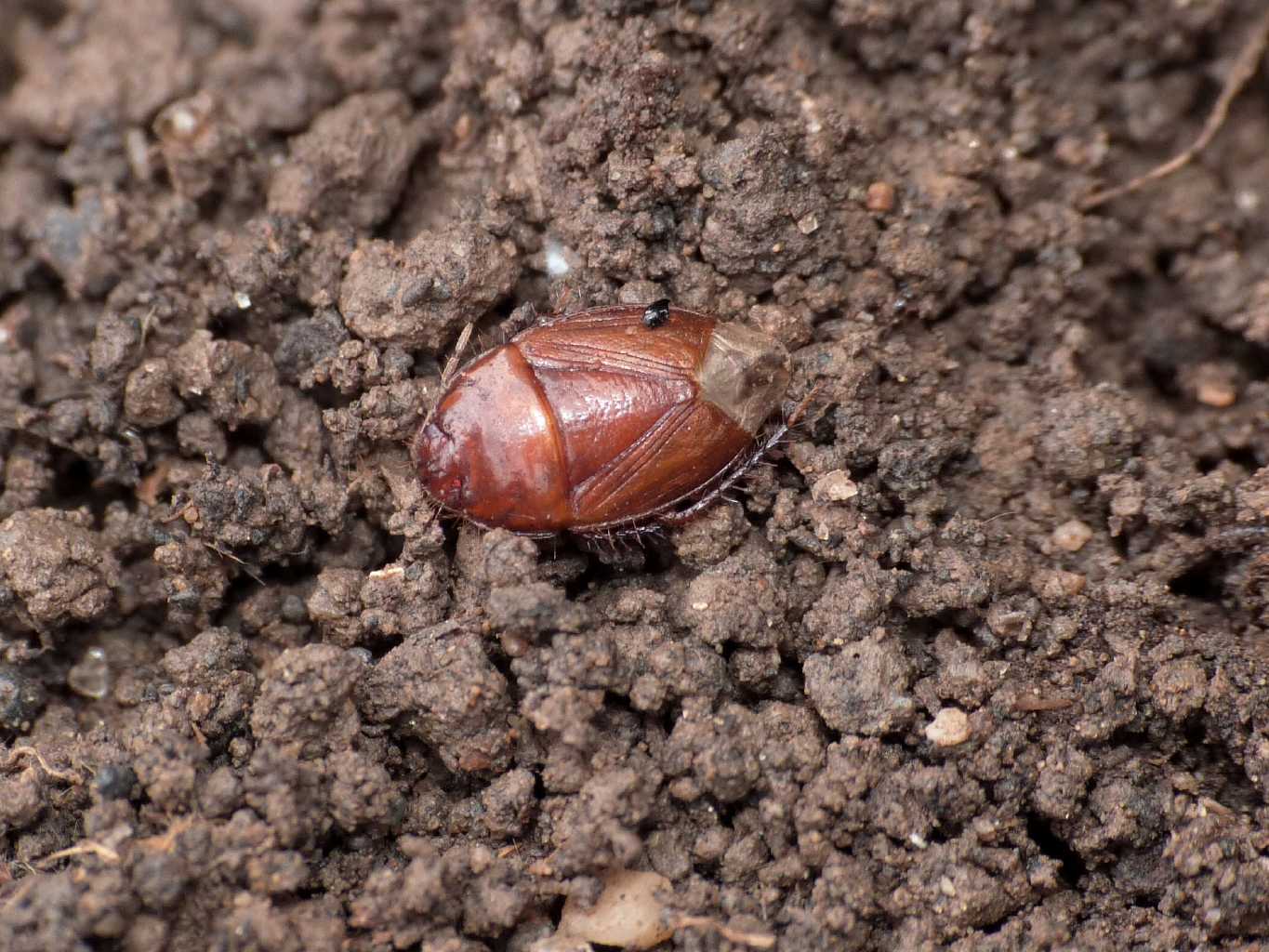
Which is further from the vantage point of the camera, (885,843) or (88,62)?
(88,62)

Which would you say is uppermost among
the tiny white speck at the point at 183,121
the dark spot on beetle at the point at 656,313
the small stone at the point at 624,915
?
the tiny white speck at the point at 183,121

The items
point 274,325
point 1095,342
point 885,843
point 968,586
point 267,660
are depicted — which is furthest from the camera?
point 1095,342

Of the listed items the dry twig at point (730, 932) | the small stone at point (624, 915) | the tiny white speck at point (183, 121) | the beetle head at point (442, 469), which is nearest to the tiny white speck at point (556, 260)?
the beetle head at point (442, 469)

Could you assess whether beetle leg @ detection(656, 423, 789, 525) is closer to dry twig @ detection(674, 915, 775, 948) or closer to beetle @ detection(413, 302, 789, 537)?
beetle @ detection(413, 302, 789, 537)

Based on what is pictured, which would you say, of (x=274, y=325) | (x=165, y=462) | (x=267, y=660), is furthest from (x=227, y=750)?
(x=274, y=325)

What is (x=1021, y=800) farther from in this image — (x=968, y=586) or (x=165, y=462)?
(x=165, y=462)

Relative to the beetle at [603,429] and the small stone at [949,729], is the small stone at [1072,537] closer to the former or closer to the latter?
the small stone at [949,729]
